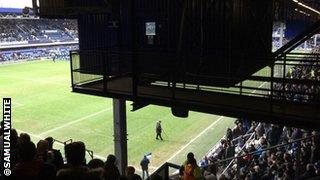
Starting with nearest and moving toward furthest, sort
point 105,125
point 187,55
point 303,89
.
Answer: point 187,55 → point 303,89 → point 105,125

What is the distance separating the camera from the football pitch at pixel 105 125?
21156 millimetres

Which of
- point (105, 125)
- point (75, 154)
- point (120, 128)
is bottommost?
point (105, 125)

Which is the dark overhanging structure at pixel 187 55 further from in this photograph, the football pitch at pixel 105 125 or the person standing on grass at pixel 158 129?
the person standing on grass at pixel 158 129

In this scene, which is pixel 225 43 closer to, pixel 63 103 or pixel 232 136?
pixel 232 136

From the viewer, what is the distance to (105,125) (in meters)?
26.3

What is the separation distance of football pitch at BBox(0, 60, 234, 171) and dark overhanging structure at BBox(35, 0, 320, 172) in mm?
6795

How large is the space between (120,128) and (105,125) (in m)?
12.0

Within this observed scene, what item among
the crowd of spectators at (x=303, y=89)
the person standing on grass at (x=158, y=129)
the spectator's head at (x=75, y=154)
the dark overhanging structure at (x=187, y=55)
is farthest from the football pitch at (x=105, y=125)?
the spectator's head at (x=75, y=154)

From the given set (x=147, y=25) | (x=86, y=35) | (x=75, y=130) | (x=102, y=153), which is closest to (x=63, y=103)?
(x=75, y=130)

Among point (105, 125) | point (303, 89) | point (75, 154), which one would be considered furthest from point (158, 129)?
point (75, 154)

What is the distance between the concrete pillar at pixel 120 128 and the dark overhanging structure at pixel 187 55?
36 mm

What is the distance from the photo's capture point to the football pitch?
21.2m

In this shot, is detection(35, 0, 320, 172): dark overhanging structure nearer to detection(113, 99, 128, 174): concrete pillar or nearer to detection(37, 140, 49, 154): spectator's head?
detection(113, 99, 128, 174): concrete pillar

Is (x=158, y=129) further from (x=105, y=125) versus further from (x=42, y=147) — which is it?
(x=42, y=147)
